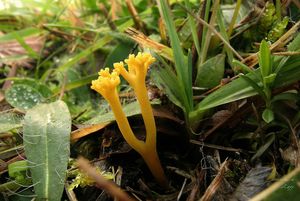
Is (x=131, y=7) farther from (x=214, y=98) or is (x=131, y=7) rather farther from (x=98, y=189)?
(x=98, y=189)

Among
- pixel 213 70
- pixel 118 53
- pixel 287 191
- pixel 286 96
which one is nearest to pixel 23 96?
pixel 118 53

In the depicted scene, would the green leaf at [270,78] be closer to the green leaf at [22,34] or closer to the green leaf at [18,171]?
the green leaf at [18,171]

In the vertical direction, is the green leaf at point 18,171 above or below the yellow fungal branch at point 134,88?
below

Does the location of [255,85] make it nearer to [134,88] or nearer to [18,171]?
[134,88]

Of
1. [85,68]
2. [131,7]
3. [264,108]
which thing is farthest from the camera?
[85,68]

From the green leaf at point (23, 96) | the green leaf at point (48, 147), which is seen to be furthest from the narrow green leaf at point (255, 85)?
the green leaf at point (23, 96)

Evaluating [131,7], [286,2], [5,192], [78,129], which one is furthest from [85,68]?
[286,2]

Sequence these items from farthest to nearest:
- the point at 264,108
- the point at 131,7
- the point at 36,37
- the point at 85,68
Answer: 1. the point at 36,37
2. the point at 85,68
3. the point at 131,7
4. the point at 264,108
